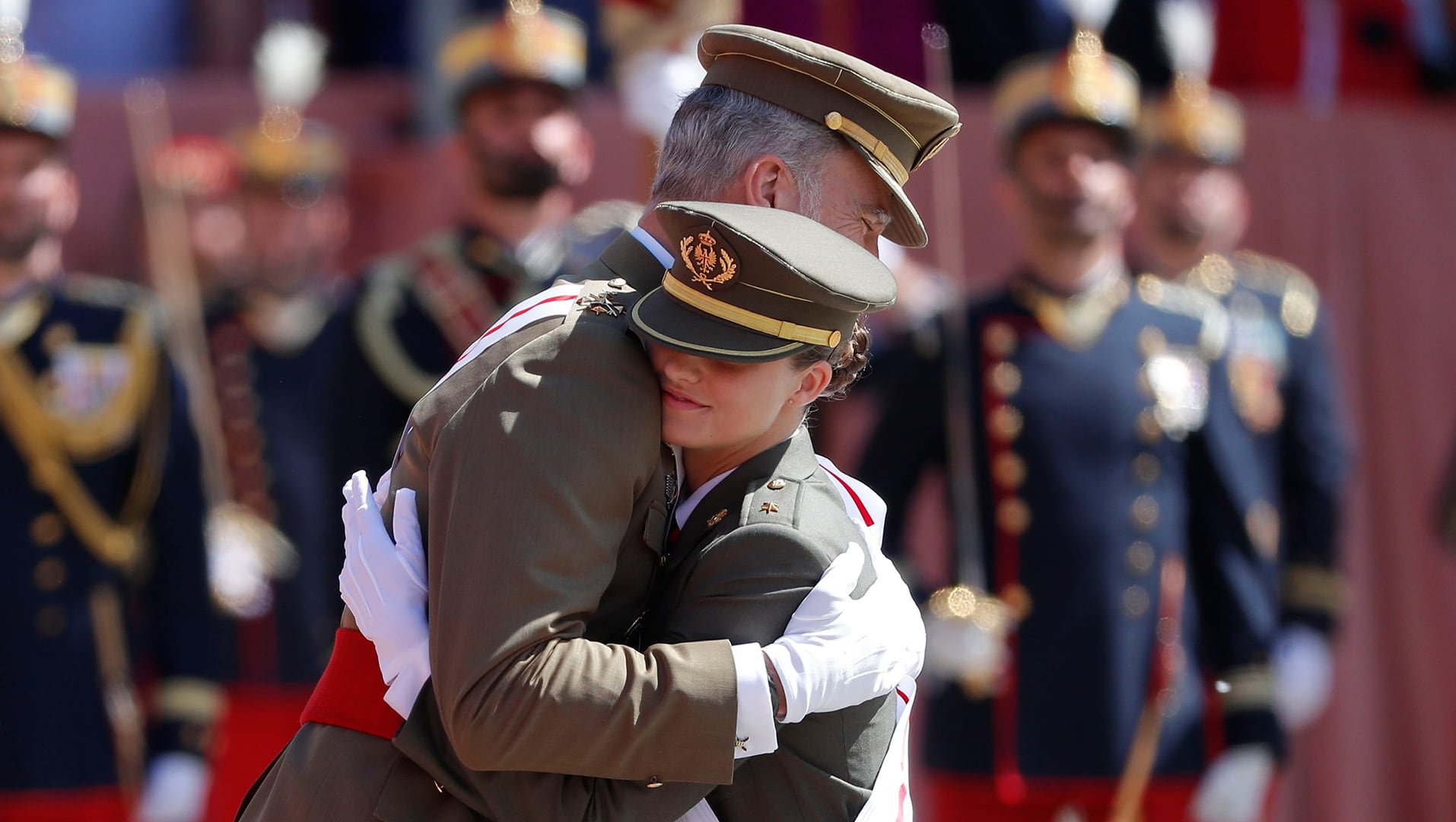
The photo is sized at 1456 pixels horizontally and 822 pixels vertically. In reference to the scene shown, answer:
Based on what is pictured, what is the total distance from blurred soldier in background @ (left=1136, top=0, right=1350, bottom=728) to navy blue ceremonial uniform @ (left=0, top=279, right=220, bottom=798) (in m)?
2.87

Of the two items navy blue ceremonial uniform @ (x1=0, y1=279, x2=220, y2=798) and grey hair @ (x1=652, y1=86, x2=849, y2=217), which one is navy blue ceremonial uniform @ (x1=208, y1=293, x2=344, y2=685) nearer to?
navy blue ceremonial uniform @ (x1=0, y1=279, x2=220, y2=798)

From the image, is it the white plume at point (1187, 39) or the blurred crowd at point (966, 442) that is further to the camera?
the white plume at point (1187, 39)

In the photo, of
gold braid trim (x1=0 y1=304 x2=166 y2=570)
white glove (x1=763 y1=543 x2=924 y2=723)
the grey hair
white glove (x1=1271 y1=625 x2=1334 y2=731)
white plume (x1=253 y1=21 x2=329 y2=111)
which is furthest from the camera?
white plume (x1=253 y1=21 x2=329 y2=111)

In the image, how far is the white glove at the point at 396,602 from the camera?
7.25 feet

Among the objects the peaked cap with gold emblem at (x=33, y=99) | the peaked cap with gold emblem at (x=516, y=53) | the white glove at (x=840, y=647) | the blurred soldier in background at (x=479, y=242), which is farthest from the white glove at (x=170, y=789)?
the white glove at (x=840, y=647)

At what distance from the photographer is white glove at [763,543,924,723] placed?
7.07 ft

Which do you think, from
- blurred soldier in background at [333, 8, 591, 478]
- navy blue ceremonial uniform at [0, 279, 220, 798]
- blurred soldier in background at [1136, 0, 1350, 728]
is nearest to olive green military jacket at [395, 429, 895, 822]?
blurred soldier in background at [333, 8, 591, 478]

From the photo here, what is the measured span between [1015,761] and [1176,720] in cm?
44

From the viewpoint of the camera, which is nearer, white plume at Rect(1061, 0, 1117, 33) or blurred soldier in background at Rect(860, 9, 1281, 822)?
blurred soldier in background at Rect(860, 9, 1281, 822)

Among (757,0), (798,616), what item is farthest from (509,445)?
(757,0)

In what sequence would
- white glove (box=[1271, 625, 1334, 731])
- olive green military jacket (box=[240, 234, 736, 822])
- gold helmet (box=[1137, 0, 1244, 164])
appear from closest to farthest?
olive green military jacket (box=[240, 234, 736, 822])
white glove (box=[1271, 625, 1334, 731])
gold helmet (box=[1137, 0, 1244, 164])

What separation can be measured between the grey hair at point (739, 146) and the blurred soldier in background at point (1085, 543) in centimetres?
263

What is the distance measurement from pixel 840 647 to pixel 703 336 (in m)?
0.40

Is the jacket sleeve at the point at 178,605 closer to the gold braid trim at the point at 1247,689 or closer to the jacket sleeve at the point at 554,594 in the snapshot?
the gold braid trim at the point at 1247,689
